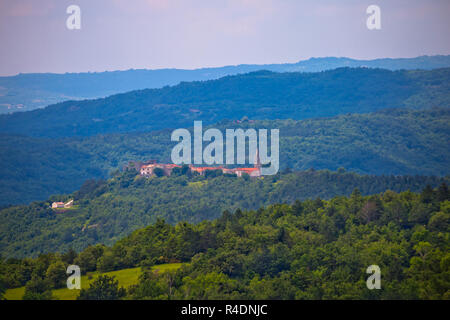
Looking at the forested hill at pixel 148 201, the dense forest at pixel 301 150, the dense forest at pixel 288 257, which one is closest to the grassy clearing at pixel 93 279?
the dense forest at pixel 288 257

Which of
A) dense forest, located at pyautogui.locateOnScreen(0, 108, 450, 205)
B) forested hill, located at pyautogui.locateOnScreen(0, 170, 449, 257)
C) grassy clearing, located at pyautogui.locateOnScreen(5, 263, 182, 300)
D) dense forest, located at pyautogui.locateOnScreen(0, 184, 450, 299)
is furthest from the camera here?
dense forest, located at pyautogui.locateOnScreen(0, 108, 450, 205)

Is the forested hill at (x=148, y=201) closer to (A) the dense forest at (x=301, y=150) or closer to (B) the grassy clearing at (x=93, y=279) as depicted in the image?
(B) the grassy clearing at (x=93, y=279)

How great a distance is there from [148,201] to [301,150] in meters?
68.5

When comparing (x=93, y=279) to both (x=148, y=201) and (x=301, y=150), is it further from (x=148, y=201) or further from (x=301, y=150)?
(x=301, y=150)

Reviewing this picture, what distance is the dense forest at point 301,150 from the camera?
455 ft

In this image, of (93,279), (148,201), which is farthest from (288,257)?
(148,201)

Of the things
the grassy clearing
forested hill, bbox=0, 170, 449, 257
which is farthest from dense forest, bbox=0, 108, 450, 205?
the grassy clearing

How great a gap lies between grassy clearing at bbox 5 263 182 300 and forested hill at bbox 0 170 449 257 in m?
32.7

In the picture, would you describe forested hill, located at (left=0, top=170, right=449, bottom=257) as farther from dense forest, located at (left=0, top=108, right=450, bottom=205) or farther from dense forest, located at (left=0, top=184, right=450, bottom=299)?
dense forest, located at (left=0, top=108, right=450, bottom=205)

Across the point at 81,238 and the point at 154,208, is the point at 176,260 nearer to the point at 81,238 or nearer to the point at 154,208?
the point at 81,238

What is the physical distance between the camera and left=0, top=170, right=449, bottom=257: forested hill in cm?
6962

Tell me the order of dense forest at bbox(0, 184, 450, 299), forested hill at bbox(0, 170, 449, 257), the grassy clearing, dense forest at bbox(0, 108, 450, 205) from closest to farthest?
1. dense forest at bbox(0, 184, 450, 299)
2. the grassy clearing
3. forested hill at bbox(0, 170, 449, 257)
4. dense forest at bbox(0, 108, 450, 205)

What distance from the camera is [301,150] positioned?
142 meters

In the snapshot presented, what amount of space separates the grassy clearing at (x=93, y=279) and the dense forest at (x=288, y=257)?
20.1 inches
